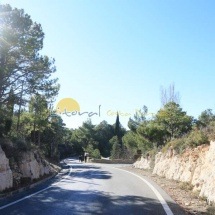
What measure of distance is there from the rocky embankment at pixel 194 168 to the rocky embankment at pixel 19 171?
8.46 m

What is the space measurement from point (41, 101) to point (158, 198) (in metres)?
17.1

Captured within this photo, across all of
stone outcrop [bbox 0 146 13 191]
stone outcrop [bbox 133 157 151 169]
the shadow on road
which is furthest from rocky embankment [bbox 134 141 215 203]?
stone outcrop [bbox 0 146 13 191]

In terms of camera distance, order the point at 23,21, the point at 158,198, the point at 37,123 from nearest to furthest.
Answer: the point at 158,198, the point at 23,21, the point at 37,123

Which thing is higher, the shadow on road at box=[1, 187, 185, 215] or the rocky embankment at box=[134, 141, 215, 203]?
the rocky embankment at box=[134, 141, 215, 203]

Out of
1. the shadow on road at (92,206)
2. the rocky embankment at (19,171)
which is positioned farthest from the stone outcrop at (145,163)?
the shadow on road at (92,206)

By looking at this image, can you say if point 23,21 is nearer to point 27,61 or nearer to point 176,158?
point 27,61

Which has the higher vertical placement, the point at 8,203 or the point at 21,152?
the point at 21,152

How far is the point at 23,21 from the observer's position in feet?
82.7

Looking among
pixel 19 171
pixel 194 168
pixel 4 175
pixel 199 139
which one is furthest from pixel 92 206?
pixel 19 171

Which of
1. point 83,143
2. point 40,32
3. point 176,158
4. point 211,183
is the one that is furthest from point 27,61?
point 83,143

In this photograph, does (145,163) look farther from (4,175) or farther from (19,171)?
(4,175)

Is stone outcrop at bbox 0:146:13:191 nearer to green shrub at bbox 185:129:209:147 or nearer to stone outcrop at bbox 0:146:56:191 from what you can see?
stone outcrop at bbox 0:146:56:191

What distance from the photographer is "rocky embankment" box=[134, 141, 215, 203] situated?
41.9 feet

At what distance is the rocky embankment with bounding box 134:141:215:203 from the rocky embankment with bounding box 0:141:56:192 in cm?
846
